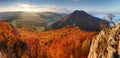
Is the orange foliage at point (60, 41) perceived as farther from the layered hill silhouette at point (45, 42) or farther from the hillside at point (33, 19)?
the hillside at point (33, 19)

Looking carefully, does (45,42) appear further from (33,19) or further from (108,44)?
(108,44)

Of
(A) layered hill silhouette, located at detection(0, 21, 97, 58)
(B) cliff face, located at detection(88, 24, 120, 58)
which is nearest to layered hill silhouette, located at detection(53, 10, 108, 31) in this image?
(A) layered hill silhouette, located at detection(0, 21, 97, 58)

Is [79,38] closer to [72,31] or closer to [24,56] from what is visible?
[72,31]

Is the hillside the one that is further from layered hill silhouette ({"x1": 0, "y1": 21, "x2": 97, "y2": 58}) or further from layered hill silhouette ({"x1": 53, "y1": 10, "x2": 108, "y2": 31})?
layered hill silhouette ({"x1": 53, "y1": 10, "x2": 108, "y2": 31})

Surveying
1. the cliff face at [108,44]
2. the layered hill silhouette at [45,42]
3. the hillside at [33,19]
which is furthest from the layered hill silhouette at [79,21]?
the cliff face at [108,44]

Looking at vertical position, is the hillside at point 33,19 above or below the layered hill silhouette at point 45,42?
above

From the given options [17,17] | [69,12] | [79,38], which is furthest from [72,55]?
[17,17]

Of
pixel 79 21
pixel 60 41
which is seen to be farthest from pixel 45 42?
pixel 79 21

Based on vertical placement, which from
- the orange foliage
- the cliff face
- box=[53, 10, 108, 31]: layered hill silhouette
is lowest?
the orange foliage
